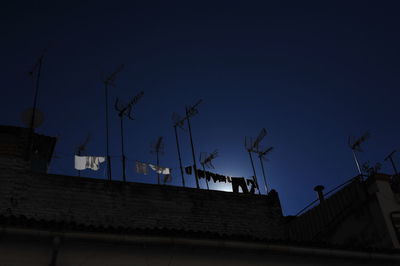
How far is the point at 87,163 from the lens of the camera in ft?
51.8

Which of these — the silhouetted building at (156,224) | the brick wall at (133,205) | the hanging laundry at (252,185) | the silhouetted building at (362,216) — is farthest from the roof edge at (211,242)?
the hanging laundry at (252,185)

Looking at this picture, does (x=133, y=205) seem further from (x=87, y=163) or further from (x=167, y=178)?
(x=167, y=178)

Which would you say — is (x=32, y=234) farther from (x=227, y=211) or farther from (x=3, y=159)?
(x=227, y=211)

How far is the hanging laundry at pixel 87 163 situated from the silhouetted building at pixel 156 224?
1567 mm

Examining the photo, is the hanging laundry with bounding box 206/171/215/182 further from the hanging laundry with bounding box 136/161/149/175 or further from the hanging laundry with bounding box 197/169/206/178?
the hanging laundry with bounding box 136/161/149/175

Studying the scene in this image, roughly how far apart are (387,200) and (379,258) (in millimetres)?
5402

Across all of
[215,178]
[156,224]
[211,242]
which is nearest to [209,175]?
[215,178]

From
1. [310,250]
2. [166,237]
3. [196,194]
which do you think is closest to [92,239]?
[166,237]

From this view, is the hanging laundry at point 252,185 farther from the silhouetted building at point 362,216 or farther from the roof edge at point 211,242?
the roof edge at point 211,242

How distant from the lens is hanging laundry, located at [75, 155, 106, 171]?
15695 mm

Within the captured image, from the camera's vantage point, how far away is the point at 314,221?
19.2 meters

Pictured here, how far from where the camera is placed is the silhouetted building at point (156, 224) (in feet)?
27.2

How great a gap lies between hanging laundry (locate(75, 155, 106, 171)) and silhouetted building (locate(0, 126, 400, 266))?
1.57 m

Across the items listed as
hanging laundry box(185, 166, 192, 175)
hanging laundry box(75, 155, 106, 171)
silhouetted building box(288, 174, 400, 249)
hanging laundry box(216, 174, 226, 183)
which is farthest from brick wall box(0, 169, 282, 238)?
silhouetted building box(288, 174, 400, 249)
